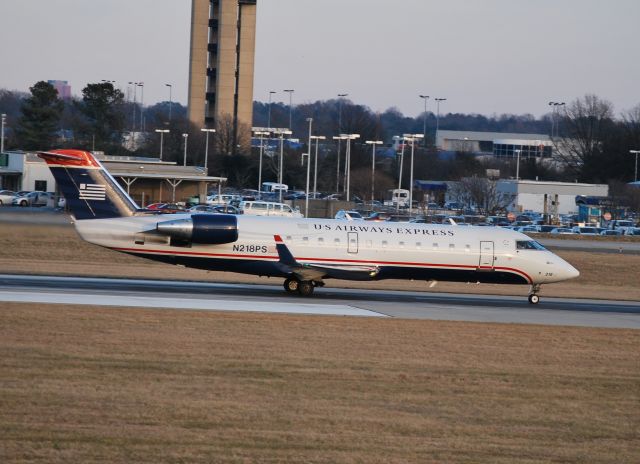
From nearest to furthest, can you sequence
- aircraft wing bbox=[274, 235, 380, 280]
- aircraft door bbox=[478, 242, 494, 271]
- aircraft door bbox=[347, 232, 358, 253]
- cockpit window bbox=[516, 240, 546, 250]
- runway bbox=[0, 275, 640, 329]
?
1. runway bbox=[0, 275, 640, 329]
2. aircraft wing bbox=[274, 235, 380, 280]
3. aircraft door bbox=[347, 232, 358, 253]
4. aircraft door bbox=[478, 242, 494, 271]
5. cockpit window bbox=[516, 240, 546, 250]

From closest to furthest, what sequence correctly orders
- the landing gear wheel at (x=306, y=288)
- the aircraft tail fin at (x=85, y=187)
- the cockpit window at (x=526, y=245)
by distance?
the aircraft tail fin at (x=85, y=187)
the landing gear wheel at (x=306, y=288)
the cockpit window at (x=526, y=245)

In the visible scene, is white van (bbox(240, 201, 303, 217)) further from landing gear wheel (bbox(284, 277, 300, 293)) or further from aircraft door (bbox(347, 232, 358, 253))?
aircraft door (bbox(347, 232, 358, 253))

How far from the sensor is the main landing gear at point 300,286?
100 feet

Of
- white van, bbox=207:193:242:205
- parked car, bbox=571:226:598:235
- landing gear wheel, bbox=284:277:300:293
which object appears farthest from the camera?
white van, bbox=207:193:242:205

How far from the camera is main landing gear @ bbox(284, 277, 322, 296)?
1203 inches

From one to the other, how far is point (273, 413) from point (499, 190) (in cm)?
7559

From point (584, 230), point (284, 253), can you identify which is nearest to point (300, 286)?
point (284, 253)

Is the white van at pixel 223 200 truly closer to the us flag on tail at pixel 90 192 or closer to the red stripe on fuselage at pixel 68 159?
the red stripe on fuselage at pixel 68 159

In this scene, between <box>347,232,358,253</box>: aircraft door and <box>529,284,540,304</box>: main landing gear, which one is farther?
<box>529,284,540,304</box>: main landing gear

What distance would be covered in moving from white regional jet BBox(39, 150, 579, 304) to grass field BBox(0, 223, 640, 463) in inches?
230

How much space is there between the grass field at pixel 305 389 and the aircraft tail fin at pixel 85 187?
6466 millimetres

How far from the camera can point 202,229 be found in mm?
29234

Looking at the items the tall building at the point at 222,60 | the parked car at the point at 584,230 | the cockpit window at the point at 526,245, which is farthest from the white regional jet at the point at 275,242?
the tall building at the point at 222,60

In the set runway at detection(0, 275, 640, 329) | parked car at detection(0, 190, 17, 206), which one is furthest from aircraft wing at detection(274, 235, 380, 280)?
parked car at detection(0, 190, 17, 206)
